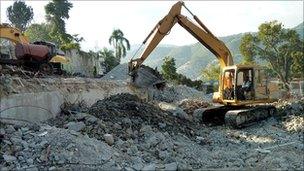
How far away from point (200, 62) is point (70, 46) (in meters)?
134

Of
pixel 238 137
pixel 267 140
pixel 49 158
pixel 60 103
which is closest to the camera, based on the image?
pixel 49 158

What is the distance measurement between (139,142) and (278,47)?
132 feet

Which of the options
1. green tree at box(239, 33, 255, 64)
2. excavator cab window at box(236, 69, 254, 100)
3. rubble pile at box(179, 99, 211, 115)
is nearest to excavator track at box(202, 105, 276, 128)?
excavator cab window at box(236, 69, 254, 100)

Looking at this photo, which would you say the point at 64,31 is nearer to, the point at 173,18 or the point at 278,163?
the point at 173,18

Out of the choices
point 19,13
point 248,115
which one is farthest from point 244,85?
point 19,13

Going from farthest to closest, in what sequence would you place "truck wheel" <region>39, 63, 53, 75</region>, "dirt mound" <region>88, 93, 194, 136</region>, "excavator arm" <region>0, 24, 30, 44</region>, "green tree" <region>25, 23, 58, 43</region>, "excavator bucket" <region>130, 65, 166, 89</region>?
"green tree" <region>25, 23, 58, 43</region>
"excavator bucket" <region>130, 65, 166, 89</region>
"truck wheel" <region>39, 63, 53, 75</region>
"excavator arm" <region>0, 24, 30, 44</region>
"dirt mound" <region>88, 93, 194, 136</region>

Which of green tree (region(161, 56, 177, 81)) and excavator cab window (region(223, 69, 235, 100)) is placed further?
green tree (region(161, 56, 177, 81))

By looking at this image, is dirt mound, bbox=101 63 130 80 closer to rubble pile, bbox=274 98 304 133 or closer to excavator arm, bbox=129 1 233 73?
excavator arm, bbox=129 1 233 73

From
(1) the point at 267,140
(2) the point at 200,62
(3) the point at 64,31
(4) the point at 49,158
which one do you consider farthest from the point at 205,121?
(2) the point at 200,62

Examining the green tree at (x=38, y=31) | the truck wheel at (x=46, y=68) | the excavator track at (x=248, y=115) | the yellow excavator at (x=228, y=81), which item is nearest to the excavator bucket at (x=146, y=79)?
the yellow excavator at (x=228, y=81)

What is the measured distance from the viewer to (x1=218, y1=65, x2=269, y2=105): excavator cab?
17.7m

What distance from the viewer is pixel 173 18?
18656 mm

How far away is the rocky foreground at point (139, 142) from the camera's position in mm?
10641

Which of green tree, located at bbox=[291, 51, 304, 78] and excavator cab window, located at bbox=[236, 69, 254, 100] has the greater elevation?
green tree, located at bbox=[291, 51, 304, 78]
